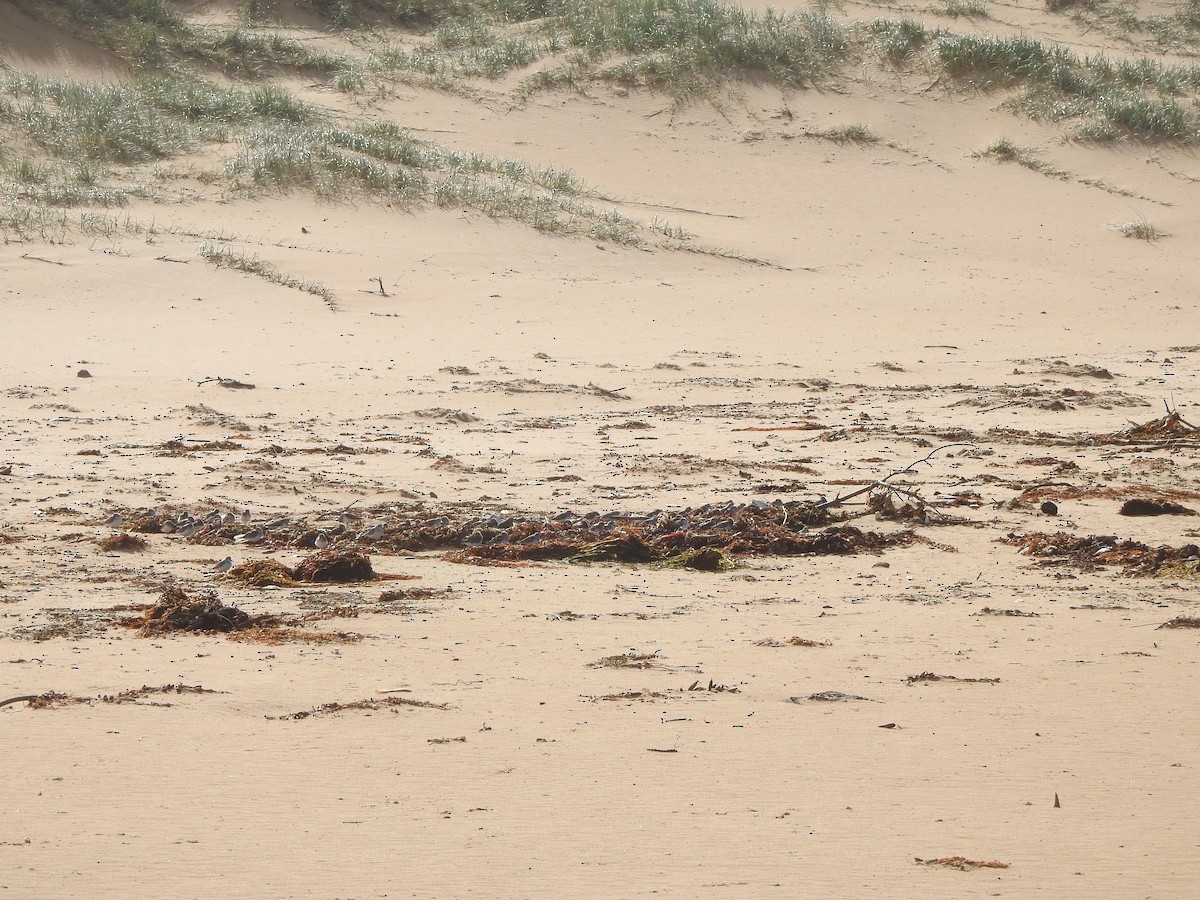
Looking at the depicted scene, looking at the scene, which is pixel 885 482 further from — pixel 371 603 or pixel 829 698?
pixel 829 698

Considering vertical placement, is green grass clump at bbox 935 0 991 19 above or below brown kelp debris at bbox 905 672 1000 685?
above

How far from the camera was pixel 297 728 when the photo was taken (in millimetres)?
3471

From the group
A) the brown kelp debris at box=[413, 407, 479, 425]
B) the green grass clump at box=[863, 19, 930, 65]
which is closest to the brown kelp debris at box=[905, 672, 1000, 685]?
the brown kelp debris at box=[413, 407, 479, 425]

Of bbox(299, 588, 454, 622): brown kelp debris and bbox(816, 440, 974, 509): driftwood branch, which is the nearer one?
bbox(299, 588, 454, 622): brown kelp debris

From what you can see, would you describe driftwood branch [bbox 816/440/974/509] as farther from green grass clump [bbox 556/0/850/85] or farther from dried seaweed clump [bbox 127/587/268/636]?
green grass clump [bbox 556/0/850/85]

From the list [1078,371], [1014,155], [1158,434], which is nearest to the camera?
[1158,434]

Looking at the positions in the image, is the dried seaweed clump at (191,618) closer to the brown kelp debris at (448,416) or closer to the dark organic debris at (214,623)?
the dark organic debris at (214,623)

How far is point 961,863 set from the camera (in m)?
2.78

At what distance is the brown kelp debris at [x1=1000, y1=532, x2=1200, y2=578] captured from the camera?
5391 millimetres

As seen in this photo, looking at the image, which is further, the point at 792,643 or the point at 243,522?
the point at 243,522

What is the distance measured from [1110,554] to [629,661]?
247cm

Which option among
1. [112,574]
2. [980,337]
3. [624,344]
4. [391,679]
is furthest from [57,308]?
[391,679]

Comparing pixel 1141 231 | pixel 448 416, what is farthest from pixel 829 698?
pixel 1141 231

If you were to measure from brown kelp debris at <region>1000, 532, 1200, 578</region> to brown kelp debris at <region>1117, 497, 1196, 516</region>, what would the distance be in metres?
0.54
